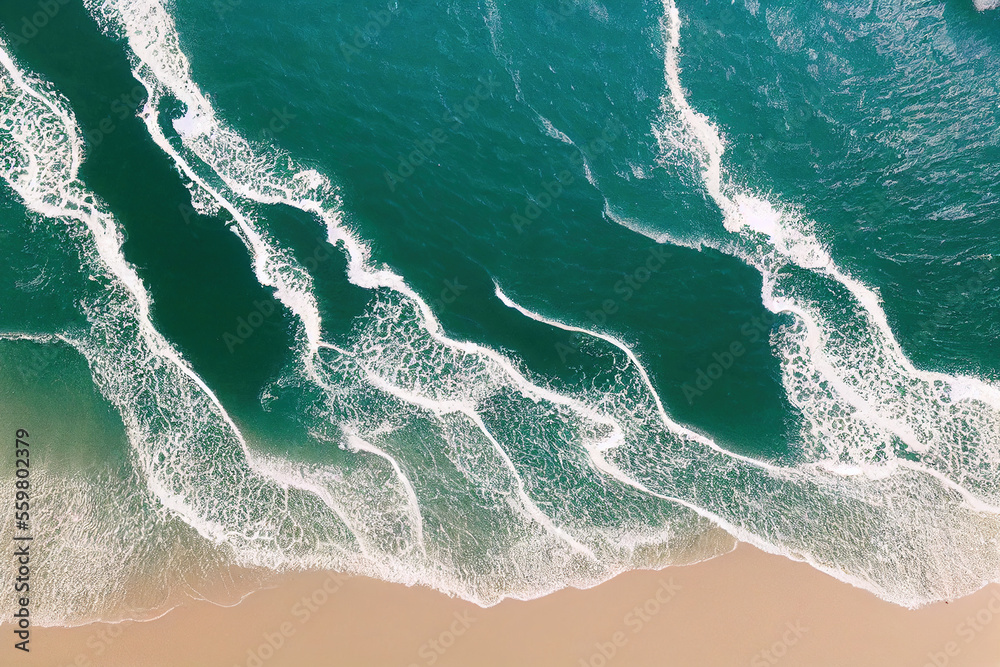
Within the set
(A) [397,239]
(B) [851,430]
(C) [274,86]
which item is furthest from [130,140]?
(B) [851,430]

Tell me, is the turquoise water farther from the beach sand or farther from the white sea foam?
the beach sand

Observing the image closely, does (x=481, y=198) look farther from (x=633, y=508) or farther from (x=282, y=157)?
(x=633, y=508)

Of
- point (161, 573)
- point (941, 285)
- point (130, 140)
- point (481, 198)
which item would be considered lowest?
point (161, 573)

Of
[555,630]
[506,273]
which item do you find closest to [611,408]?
[506,273]

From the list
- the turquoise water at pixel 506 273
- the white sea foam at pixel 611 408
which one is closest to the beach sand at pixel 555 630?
the white sea foam at pixel 611 408

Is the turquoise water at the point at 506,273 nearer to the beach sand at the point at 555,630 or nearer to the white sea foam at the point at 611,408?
the white sea foam at the point at 611,408
